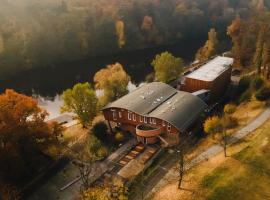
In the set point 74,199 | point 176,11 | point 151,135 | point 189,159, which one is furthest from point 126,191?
point 176,11

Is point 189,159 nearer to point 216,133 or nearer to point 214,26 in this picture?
point 216,133

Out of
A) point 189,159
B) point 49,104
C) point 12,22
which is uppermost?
point 12,22

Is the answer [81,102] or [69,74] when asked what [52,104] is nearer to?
[69,74]

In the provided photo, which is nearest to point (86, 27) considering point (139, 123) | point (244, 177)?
point (139, 123)

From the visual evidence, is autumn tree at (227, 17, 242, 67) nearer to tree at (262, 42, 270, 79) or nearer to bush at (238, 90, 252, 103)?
tree at (262, 42, 270, 79)

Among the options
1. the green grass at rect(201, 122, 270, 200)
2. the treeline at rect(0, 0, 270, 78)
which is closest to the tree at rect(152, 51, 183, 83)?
the treeline at rect(0, 0, 270, 78)

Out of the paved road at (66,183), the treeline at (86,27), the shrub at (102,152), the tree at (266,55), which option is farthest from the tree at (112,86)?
the treeline at (86,27)
